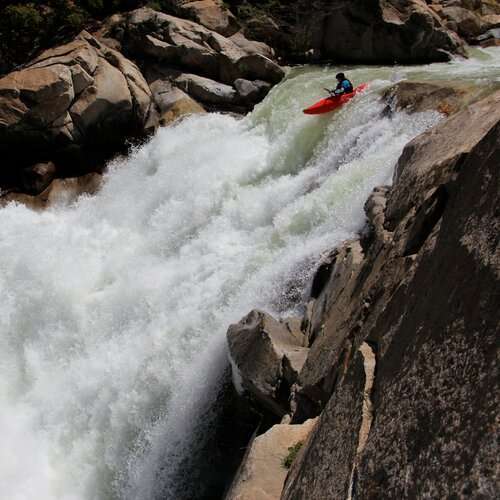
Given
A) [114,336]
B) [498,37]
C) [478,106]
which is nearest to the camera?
[478,106]

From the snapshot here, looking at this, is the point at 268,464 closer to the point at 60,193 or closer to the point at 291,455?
the point at 291,455

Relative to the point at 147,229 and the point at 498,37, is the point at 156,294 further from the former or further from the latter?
the point at 498,37

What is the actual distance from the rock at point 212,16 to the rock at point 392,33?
437 centimetres

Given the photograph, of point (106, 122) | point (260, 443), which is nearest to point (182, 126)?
point (106, 122)

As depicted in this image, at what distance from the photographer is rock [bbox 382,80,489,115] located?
10812mm

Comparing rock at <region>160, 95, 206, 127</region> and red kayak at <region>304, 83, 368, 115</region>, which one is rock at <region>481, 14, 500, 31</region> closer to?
red kayak at <region>304, 83, 368, 115</region>

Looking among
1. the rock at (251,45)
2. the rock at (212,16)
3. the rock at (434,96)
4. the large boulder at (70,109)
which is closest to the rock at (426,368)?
the rock at (434,96)

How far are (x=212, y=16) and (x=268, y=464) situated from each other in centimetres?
1895

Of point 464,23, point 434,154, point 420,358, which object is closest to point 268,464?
point 420,358

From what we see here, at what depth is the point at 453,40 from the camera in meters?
19.2

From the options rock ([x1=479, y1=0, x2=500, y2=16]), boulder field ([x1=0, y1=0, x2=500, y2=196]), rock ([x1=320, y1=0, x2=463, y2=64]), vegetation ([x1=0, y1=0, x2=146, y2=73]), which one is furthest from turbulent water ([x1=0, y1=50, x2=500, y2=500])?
rock ([x1=479, y1=0, x2=500, y2=16])

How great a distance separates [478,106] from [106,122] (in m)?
11.9

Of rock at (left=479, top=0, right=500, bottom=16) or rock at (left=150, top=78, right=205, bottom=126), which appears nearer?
rock at (left=150, top=78, right=205, bottom=126)

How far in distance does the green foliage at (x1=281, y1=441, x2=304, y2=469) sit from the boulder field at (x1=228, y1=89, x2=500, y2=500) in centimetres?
25
